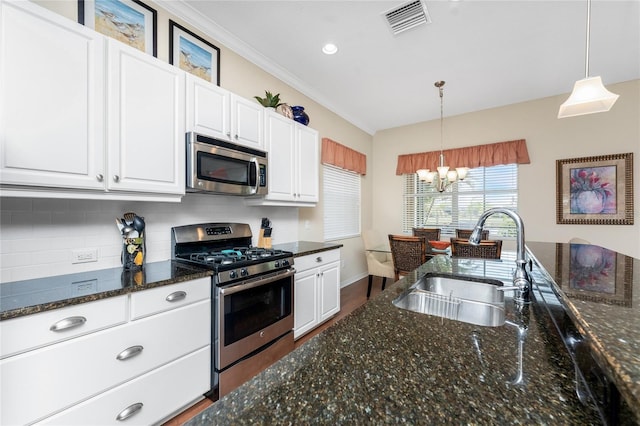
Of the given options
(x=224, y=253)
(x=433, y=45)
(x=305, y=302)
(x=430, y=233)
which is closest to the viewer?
(x=224, y=253)

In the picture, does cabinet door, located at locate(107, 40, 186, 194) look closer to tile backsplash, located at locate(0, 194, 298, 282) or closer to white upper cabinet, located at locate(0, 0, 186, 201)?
white upper cabinet, located at locate(0, 0, 186, 201)

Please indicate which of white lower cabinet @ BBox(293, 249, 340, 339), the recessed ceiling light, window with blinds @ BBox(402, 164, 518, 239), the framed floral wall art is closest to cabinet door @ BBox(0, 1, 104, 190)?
white lower cabinet @ BBox(293, 249, 340, 339)

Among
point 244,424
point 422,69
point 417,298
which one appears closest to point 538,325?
point 417,298

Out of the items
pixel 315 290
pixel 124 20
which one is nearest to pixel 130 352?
pixel 315 290

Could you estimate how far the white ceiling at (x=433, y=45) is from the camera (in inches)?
86.0

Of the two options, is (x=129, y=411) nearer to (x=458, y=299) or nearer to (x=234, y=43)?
(x=458, y=299)

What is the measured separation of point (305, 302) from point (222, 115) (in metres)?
1.83

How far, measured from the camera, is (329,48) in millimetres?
2680

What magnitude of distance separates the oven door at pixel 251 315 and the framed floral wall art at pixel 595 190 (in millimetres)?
3984

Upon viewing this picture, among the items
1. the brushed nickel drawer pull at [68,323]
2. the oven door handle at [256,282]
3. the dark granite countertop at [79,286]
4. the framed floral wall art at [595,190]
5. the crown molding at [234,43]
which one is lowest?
the oven door handle at [256,282]

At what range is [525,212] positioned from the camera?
3910 millimetres

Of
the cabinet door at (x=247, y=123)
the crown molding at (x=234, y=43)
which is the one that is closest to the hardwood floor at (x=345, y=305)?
the cabinet door at (x=247, y=123)

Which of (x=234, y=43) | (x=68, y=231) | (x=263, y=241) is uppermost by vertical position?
(x=234, y=43)

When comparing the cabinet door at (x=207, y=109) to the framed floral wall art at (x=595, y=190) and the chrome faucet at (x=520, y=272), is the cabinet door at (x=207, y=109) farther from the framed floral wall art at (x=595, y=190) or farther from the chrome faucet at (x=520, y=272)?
the framed floral wall art at (x=595, y=190)
